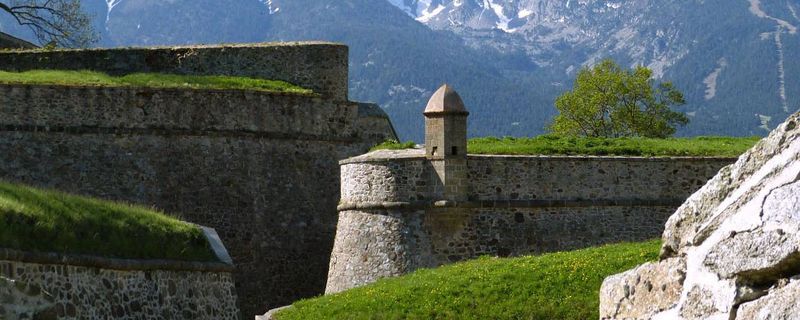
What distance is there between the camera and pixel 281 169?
31812 millimetres

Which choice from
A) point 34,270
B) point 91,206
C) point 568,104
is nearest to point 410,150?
point 91,206

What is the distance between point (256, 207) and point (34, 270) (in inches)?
549

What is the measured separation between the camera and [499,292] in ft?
71.4

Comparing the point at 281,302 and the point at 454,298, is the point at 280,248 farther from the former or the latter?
the point at 454,298

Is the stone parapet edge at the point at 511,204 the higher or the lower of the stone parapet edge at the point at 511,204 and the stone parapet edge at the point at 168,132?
the lower

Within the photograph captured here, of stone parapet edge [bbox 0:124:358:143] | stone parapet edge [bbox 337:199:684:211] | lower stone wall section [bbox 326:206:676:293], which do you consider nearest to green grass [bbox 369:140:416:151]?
stone parapet edge [bbox 0:124:358:143]

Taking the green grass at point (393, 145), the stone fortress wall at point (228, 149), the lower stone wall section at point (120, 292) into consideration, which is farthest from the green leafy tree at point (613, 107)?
the lower stone wall section at point (120, 292)

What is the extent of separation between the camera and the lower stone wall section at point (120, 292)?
56.6 ft

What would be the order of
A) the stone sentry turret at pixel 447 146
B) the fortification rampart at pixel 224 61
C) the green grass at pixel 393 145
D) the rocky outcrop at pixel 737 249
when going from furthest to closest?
the fortification rampart at pixel 224 61 → the green grass at pixel 393 145 → the stone sentry turret at pixel 447 146 → the rocky outcrop at pixel 737 249

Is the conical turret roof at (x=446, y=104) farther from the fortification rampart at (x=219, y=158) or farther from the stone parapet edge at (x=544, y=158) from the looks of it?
the fortification rampart at (x=219, y=158)

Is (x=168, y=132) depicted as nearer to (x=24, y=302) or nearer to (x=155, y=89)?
(x=155, y=89)

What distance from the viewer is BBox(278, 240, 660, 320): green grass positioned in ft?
68.5

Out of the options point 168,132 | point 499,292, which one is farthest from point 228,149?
point 499,292

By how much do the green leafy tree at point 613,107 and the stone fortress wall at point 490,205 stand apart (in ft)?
82.4
